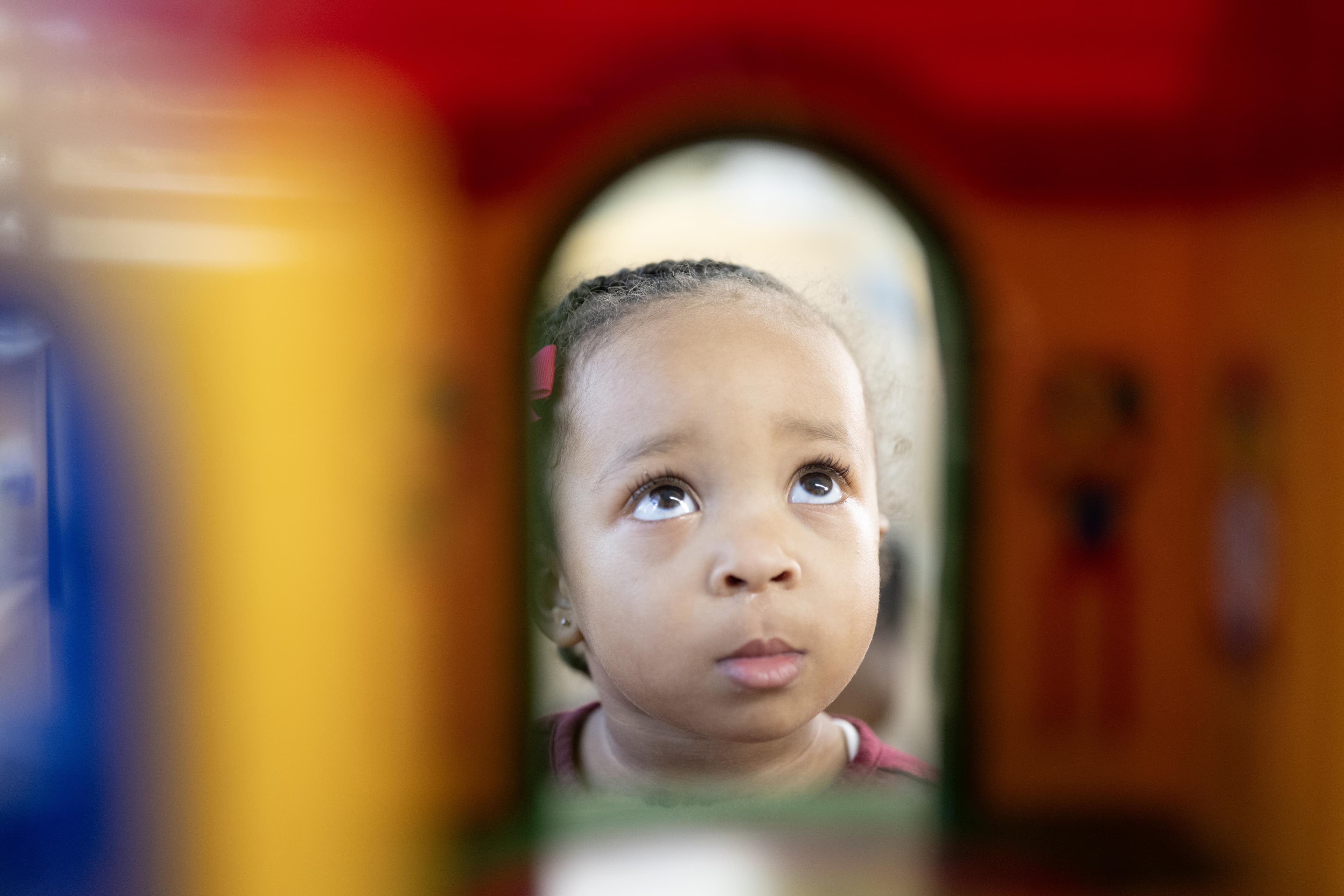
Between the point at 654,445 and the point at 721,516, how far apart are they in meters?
0.07

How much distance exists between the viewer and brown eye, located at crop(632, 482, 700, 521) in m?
0.69

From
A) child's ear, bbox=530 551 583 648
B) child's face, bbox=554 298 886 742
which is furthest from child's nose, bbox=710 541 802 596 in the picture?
child's ear, bbox=530 551 583 648

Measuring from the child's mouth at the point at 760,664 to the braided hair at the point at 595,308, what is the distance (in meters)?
0.14

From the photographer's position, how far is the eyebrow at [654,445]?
2.26ft

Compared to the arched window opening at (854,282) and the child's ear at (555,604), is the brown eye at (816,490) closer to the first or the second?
the arched window opening at (854,282)

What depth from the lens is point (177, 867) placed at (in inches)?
35.8

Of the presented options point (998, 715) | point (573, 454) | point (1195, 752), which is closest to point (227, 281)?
point (573, 454)

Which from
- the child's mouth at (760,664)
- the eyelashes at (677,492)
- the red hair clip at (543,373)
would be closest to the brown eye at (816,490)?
the eyelashes at (677,492)

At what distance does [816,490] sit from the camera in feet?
2.33

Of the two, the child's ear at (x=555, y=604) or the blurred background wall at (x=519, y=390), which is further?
the blurred background wall at (x=519, y=390)

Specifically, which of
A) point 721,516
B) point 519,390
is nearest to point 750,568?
point 721,516

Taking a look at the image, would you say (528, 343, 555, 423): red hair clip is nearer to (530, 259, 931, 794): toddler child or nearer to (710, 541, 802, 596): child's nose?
(530, 259, 931, 794): toddler child

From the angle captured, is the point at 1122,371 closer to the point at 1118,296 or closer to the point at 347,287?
the point at 1118,296

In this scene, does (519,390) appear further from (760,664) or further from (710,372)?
(760,664)
